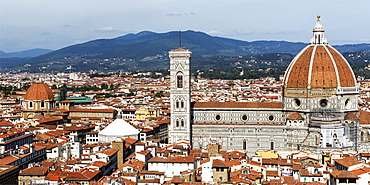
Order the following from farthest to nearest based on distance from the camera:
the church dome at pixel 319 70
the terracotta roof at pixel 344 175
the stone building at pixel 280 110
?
1. the church dome at pixel 319 70
2. the stone building at pixel 280 110
3. the terracotta roof at pixel 344 175

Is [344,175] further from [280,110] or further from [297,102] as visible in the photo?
[297,102]

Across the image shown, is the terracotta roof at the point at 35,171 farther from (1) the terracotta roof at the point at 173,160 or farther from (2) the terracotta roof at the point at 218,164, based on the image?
(2) the terracotta roof at the point at 218,164

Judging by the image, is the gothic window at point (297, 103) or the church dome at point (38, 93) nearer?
the gothic window at point (297, 103)

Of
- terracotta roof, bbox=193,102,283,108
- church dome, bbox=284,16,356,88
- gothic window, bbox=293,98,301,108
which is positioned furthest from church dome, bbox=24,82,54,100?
gothic window, bbox=293,98,301,108

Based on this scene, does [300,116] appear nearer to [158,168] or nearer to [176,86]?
[176,86]

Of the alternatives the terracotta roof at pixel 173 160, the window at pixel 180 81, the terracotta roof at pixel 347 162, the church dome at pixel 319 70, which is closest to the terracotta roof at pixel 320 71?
the church dome at pixel 319 70

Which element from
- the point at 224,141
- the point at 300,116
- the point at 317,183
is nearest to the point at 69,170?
the point at 317,183

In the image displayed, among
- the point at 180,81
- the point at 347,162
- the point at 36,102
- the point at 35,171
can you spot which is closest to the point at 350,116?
the point at 347,162

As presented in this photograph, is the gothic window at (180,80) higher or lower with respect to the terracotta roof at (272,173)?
higher

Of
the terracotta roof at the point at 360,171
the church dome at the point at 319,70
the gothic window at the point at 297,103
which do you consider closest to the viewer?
the terracotta roof at the point at 360,171

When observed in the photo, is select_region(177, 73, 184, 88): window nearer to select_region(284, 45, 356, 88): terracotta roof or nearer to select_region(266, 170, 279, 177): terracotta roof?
select_region(284, 45, 356, 88): terracotta roof
